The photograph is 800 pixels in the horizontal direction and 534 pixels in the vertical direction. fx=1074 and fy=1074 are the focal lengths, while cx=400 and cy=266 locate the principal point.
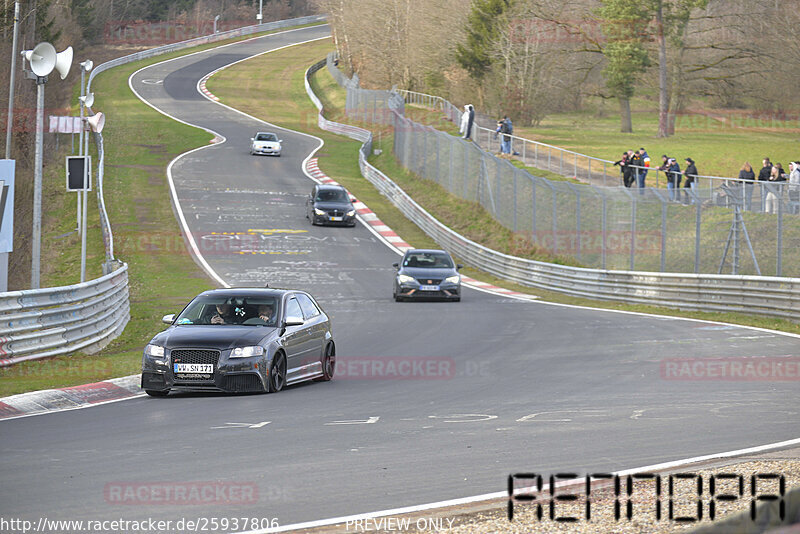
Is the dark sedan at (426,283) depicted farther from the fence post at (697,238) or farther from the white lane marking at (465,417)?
the white lane marking at (465,417)

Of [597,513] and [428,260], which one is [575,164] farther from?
[597,513]

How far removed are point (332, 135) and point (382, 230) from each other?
33.5m

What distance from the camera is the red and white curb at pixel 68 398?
40.1 feet

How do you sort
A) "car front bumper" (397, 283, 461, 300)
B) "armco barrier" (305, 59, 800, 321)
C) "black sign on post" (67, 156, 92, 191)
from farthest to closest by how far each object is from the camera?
"car front bumper" (397, 283, 461, 300), "armco barrier" (305, 59, 800, 321), "black sign on post" (67, 156, 92, 191)

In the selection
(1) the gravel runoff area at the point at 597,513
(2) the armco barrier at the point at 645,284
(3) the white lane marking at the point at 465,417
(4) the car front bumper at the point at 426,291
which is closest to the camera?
(1) the gravel runoff area at the point at 597,513

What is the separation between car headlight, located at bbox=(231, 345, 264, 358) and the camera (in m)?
13.2

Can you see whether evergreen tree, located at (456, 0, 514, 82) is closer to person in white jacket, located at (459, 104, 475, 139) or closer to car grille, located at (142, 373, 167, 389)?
person in white jacket, located at (459, 104, 475, 139)

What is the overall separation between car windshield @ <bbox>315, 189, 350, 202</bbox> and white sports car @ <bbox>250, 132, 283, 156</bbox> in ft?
62.9

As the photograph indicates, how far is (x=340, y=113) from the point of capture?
86.4m

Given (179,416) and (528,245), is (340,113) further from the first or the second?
(179,416)

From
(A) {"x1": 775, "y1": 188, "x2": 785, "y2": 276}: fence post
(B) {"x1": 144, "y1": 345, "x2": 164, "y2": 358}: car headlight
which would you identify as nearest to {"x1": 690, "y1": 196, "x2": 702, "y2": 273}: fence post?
(A) {"x1": 775, "y1": 188, "x2": 785, "y2": 276}: fence post

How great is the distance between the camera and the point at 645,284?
28500mm

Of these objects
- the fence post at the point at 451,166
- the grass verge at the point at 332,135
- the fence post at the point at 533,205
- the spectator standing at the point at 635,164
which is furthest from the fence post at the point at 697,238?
the fence post at the point at 451,166

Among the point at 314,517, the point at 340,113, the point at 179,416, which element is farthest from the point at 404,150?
the point at 314,517
